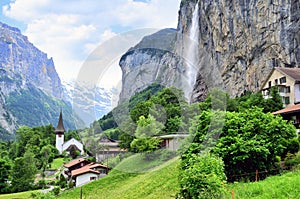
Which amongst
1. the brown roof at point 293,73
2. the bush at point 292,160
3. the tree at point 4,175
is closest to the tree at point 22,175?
the tree at point 4,175

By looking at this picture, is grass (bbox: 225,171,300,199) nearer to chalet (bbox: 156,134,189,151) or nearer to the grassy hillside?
Result: the grassy hillside

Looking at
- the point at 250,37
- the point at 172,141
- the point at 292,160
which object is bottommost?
the point at 292,160

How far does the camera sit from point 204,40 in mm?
59625

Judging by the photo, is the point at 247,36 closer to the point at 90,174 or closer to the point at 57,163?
the point at 90,174

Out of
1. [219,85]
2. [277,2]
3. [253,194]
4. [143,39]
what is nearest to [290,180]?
[253,194]

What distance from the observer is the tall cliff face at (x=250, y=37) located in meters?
41.3

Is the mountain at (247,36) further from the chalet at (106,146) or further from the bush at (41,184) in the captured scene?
the bush at (41,184)

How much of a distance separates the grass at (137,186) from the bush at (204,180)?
177 cm

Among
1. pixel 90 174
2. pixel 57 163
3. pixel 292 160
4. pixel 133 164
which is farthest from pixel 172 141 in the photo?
pixel 57 163

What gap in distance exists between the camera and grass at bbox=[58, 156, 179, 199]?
15.8 m

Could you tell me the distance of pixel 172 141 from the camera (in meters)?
10.8

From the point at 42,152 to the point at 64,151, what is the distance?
9943mm

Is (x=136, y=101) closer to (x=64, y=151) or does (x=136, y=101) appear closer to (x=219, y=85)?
(x=219, y=85)

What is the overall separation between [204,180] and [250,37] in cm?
4074
